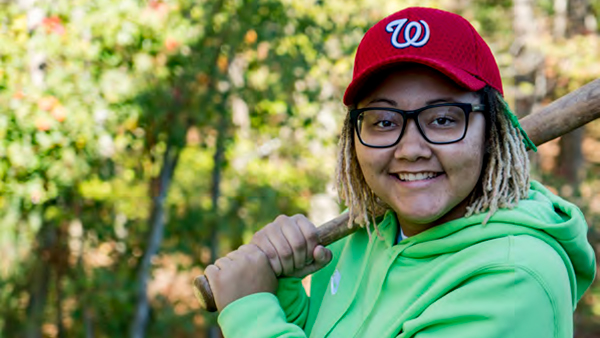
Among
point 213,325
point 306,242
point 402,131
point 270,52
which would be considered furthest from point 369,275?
point 213,325

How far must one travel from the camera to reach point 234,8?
4.25 m

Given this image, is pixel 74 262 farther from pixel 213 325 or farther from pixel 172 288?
pixel 213 325

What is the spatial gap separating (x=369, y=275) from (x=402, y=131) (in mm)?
428

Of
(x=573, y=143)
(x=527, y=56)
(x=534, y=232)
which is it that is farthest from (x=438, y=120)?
Result: (x=573, y=143)

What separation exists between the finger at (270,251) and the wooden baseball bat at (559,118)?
184 mm

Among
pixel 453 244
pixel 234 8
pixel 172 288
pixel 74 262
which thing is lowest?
pixel 172 288

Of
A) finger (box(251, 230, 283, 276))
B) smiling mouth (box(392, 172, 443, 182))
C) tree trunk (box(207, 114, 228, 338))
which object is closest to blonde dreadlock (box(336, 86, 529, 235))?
smiling mouth (box(392, 172, 443, 182))

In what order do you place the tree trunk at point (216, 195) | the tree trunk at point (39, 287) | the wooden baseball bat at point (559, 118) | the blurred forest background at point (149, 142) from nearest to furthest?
the wooden baseball bat at point (559, 118), the blurred forest background at point (149, 142), the tree trunk at point (39, 287), the tree trunk at point (216, 195)

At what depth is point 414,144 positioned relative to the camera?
1343mm

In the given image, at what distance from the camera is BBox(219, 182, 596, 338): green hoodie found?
1.14 metres

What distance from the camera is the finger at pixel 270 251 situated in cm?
171

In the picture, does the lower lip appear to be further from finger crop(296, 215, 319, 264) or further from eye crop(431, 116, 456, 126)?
finger crop(296, 215, 319, 264)

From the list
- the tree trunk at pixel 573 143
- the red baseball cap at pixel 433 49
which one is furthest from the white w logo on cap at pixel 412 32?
the tree trunk at pixel 573 143

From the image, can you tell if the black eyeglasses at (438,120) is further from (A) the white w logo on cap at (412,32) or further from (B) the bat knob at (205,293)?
(B) the bat knob at (205,293)
